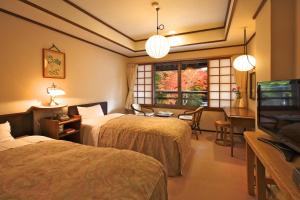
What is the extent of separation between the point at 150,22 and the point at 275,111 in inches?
114

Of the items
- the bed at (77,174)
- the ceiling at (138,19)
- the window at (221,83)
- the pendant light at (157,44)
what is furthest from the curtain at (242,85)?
the bed at (77,174)

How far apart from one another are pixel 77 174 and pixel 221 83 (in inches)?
174

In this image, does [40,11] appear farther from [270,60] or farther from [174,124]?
[270,60]

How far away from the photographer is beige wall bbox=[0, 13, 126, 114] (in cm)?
251

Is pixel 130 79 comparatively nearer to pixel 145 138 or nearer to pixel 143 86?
pixel 143 86

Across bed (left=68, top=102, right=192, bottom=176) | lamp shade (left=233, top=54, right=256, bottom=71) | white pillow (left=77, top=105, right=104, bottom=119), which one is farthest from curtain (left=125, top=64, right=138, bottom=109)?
lamp shade (left=233, top=54, right=256, bottom=71)

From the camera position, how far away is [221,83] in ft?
15.5

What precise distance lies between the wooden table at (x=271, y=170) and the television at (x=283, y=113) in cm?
Result: 7

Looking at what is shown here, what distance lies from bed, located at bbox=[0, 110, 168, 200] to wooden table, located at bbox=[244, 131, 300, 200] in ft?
2.75

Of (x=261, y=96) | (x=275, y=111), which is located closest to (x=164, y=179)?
(x=275, y=111)

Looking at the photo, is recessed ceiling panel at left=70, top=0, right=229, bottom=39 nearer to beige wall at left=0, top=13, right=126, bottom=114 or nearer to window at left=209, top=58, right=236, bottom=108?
beige wall at left=0, top=13, right=126, bottom=114

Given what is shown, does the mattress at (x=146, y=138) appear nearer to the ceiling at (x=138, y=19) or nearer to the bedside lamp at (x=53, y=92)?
the bedside lamp at (x=53, y=92)

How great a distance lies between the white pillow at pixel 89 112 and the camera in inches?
140

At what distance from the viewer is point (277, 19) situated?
1.97 metres
